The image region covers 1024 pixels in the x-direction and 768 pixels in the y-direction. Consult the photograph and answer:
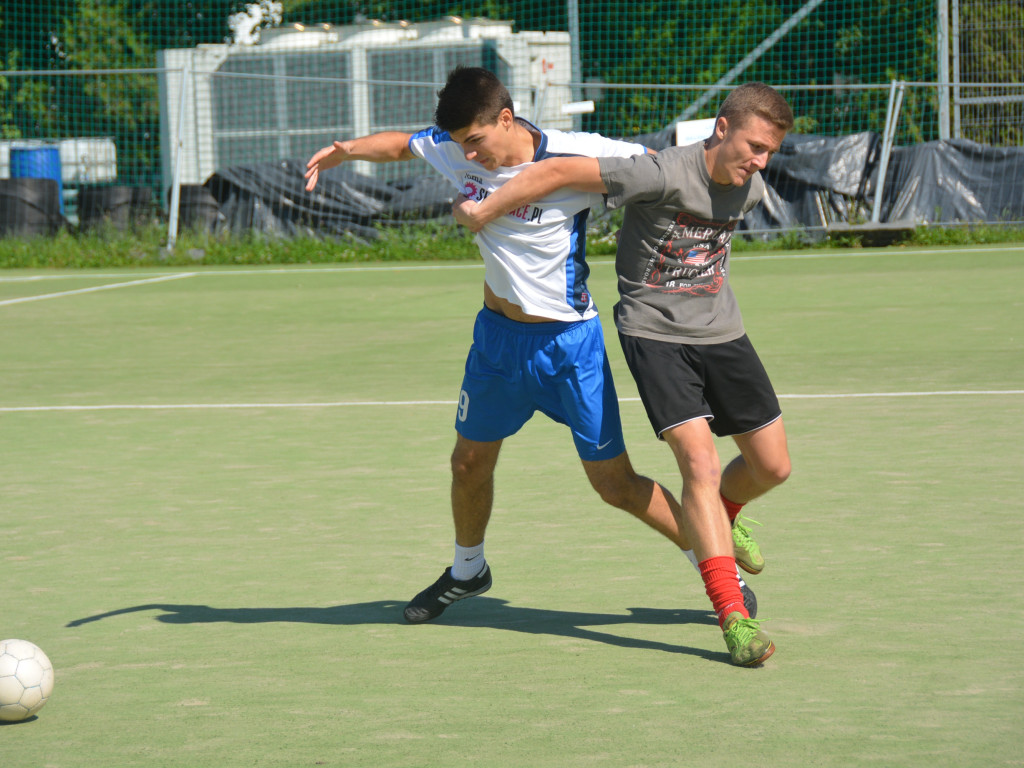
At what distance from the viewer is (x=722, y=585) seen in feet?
14.5

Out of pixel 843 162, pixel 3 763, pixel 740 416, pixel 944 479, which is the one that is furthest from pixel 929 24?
pixel 3 763

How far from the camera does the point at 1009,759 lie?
11.3ft

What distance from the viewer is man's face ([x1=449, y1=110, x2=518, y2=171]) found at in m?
4.72

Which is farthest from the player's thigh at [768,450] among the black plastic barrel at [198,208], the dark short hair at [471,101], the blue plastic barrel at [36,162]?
the blue plastic barrel at [36,162]

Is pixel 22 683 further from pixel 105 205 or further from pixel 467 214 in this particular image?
pixel 105 205

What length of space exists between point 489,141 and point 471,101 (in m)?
0.15

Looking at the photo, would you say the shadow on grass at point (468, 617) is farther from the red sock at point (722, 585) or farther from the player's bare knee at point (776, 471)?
the player's bare knee at point (776, 471)

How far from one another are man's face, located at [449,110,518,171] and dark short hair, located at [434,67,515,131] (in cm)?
2

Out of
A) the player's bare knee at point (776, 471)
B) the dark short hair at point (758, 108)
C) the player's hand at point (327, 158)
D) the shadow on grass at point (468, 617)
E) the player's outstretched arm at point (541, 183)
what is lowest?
the shadow on grass at point (468, 617)

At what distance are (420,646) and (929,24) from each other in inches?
1051

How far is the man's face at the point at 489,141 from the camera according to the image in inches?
186

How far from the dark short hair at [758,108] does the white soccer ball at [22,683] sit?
2.55 meters

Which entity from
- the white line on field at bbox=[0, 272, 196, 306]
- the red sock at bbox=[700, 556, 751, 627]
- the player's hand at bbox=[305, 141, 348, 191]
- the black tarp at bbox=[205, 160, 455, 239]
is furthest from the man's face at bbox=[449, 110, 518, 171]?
the black tarp at bbox=[205, 160, 455, 239]

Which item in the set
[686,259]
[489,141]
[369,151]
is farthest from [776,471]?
[369,151]
